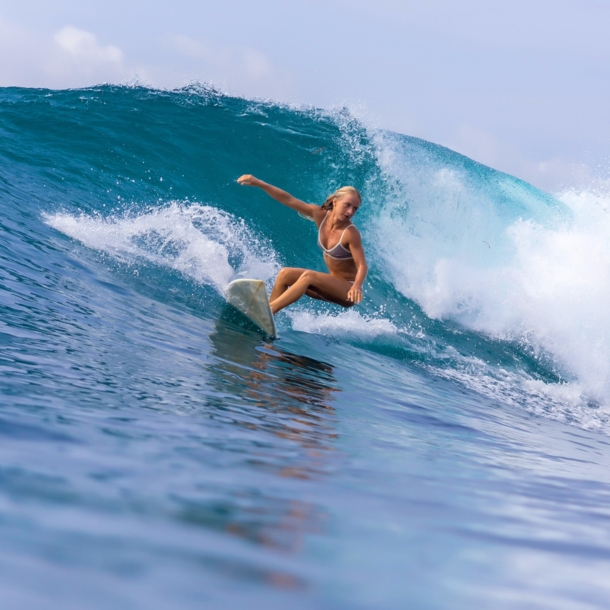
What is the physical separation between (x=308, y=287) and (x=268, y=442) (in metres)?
4.21

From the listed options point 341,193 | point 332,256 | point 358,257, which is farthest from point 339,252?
point 341,193

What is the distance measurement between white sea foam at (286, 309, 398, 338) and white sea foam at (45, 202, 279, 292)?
102 centimetres

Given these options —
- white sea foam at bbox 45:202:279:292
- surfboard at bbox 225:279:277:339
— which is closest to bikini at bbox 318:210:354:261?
surfboard at bbox 225:279:277:339

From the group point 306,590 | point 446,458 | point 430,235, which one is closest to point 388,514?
point 306,590

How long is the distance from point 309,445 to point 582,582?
1185 millimetres

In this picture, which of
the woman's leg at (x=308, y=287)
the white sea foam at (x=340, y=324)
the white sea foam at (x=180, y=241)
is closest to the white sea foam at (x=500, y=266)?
the white sea foam at (x=340, y=324)

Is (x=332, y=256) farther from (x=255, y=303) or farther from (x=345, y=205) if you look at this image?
(x=255, y=303)

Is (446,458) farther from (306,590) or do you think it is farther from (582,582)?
(306,590)

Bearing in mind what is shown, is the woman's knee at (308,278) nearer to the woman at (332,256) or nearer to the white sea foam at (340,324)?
the woman at (332,256)

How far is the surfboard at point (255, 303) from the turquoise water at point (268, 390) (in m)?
0.16

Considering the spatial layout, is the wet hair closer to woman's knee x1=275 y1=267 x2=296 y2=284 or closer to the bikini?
the bikini

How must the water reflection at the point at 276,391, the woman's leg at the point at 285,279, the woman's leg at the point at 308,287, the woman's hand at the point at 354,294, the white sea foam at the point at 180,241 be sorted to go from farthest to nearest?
the white sea foam at the point at 180,241
the woman's leg at the point at 285,279
the woman's leg at the point at 308,287
the woman's hand at the point at 354,294
the water reflection at the point at 276,391

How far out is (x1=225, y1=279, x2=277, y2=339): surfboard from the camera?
6.37m

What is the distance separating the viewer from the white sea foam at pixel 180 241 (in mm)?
8055
